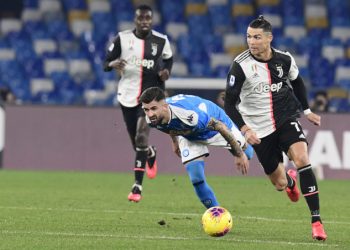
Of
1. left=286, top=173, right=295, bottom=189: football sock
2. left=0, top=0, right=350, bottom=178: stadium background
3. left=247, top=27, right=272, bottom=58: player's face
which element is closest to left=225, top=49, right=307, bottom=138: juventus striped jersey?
left=247, top=27, right=272, bottom=58: player's face

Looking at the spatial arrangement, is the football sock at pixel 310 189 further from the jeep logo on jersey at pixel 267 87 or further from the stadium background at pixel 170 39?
the stadium background at pixel 170 39

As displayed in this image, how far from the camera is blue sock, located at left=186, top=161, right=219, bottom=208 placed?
1010 cm

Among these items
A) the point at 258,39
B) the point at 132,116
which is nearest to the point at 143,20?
the point at 132,116

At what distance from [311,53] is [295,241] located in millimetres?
18074

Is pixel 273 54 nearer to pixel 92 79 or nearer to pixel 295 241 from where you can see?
pixel 295 241

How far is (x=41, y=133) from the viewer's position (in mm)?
20094

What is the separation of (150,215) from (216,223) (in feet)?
7.54

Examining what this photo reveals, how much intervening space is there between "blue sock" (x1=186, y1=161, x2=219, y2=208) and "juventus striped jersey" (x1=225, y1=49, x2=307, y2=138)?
0.59m

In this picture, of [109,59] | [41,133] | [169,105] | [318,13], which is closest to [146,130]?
[109,59]

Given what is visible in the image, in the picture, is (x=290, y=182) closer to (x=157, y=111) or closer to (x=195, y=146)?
(x=195, y=146)

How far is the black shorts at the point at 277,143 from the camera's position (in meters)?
10.0

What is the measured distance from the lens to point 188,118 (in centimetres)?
988

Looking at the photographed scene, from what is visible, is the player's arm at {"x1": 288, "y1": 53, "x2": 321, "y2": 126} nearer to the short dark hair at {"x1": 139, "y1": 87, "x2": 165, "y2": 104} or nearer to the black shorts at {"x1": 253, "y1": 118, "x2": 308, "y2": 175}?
the black shorts at {"x1": 253, "y1": 118, "x2": 308, "y2": 175}

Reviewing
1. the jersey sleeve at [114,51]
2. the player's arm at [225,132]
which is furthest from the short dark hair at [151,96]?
the jersey sleeve at [114,51]
